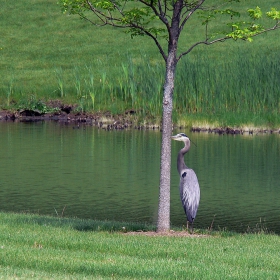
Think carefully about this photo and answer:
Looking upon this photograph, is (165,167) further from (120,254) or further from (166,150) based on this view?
(120,254)

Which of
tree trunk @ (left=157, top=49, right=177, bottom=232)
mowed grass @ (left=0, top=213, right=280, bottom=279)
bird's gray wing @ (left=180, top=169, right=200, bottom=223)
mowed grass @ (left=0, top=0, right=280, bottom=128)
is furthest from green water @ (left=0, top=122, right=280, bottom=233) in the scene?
mowed grass @ (left=0, top=213, right=280, bottom=279)

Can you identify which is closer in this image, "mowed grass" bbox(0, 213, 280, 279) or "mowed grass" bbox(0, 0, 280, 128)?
"mowed grass" bbox(0, 213, 280, 279)

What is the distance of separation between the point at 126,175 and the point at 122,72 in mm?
16605

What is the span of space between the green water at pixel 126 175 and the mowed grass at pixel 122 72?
7.13 ft

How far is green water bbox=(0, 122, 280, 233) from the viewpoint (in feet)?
55.9

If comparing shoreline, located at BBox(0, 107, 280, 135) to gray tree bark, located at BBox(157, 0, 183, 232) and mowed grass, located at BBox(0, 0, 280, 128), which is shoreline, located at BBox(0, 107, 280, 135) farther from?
gray tree bark, located at BBox(157, 0, 183, 232)

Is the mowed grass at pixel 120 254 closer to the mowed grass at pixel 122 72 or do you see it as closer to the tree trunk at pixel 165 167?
the tree trunk at pixel 165 167

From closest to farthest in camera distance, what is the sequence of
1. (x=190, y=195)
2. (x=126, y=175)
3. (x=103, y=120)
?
(x=190, y=195), (x=126, y=175), (x=103, y=120)

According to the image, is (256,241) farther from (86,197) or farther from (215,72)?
(215,72)

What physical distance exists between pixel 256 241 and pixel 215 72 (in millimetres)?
21086

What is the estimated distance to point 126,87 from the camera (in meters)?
37.0

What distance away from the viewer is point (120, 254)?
1033cm

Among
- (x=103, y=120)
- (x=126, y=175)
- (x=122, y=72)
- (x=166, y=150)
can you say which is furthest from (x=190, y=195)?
(x=122, y=72)

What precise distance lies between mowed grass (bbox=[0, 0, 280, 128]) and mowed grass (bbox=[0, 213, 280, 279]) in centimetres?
1964
